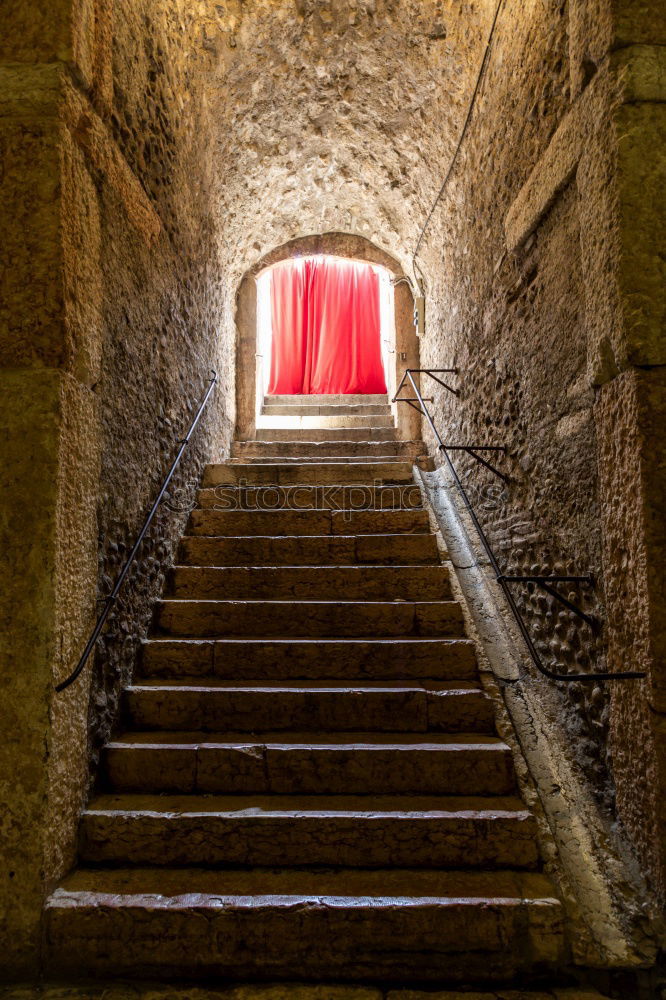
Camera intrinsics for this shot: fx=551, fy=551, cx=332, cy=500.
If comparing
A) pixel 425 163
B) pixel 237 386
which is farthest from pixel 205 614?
pixel 425 163

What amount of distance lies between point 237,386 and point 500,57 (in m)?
3.22

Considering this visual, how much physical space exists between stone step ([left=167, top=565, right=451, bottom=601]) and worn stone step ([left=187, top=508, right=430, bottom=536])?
0.38 meters

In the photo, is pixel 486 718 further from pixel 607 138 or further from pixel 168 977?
pixel 607 138

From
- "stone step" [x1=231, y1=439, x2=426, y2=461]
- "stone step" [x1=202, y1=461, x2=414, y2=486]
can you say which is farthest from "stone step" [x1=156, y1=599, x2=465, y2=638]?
"stone step" [x1=231, y1=439, x2=426, y2=461]

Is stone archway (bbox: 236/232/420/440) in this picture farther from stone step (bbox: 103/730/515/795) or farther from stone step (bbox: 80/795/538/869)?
stone step (bbox: 80/795/538/869)

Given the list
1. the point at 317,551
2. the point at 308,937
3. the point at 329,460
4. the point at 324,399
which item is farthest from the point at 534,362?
the point at 324,399

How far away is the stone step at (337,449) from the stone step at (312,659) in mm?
2024

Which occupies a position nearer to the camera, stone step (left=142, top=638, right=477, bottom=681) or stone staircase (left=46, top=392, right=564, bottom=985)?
stone staircase (left=46, top=392, right=564, bottom=985)

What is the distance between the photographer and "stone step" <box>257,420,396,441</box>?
5.07 m

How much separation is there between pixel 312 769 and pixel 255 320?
14.3 feet

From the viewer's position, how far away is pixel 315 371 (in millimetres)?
6992

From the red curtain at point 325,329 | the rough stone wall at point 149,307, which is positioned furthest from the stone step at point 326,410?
the rough stone wall at point 149,307

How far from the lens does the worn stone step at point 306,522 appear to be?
3.15 m

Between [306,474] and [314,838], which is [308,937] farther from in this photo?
[306,474]
